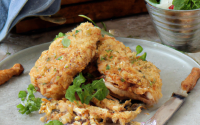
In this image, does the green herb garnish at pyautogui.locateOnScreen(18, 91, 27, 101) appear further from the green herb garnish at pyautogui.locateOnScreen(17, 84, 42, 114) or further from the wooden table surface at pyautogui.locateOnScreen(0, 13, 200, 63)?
the wooden table surface at pyautogui.locateOnScreen(0, 13, 200, 63)

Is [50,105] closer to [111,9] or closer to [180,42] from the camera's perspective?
[180,42]

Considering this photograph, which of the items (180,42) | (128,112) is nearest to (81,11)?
(180,42)

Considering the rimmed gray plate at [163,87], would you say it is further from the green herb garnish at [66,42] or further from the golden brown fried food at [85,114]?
the green herb garnish at [66,42]

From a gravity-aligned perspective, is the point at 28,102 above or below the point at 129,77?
below

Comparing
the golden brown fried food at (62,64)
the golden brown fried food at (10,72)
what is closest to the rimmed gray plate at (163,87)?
the golden brown fried food at (10,72)

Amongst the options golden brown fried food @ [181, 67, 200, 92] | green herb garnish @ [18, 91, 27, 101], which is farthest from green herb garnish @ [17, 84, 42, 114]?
golden brown fried food @ [181, 67, 200, 92]

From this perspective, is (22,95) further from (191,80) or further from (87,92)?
(191,80)

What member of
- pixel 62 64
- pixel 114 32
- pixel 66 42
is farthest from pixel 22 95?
pixel 114 32
